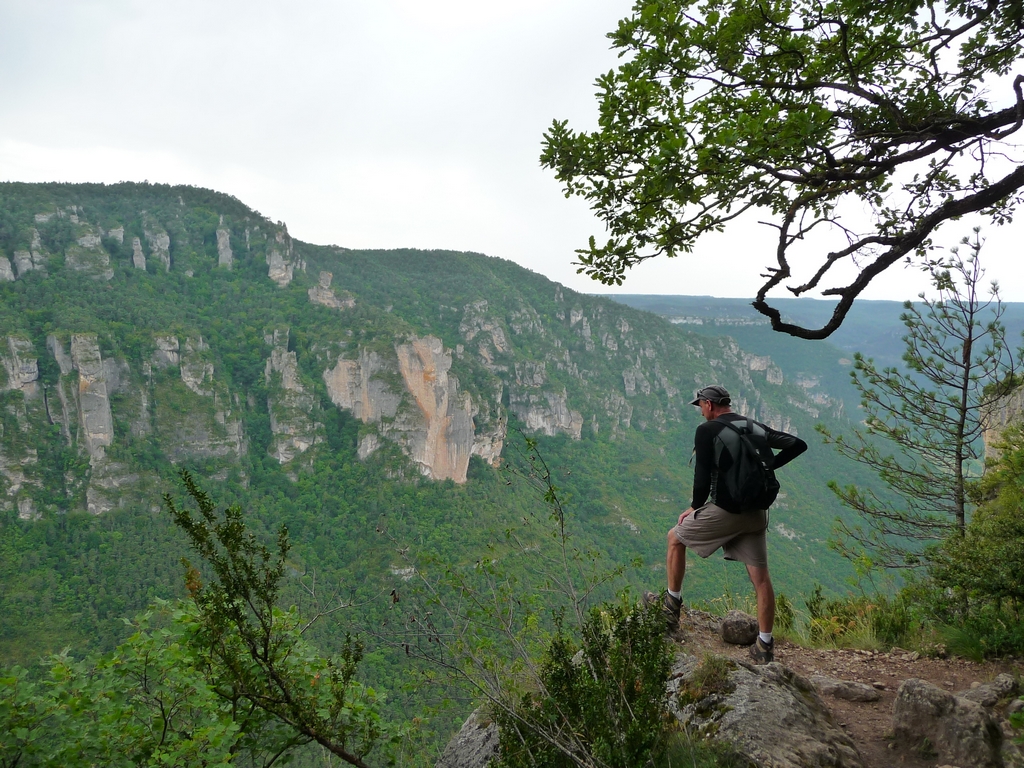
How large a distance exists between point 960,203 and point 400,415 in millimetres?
54642

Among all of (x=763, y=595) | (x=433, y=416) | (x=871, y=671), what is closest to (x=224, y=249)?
(x=433, y=416)

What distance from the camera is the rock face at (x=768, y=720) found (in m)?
2.19

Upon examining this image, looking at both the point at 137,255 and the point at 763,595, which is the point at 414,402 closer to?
the point at 137,255

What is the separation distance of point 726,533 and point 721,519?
0.34ft

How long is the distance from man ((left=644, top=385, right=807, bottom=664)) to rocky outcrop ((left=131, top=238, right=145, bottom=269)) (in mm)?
82557

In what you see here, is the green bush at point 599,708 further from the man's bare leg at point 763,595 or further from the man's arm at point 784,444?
the man's arm at point 784,444

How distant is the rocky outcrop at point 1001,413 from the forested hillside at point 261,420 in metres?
18.5

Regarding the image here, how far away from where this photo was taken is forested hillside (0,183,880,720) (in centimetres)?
4078

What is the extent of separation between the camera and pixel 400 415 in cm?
5541

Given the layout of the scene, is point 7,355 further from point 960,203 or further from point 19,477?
point 960,203

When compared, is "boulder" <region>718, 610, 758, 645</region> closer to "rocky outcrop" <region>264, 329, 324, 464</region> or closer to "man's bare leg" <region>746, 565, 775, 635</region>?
"man's bare leg" <region>746, 565, 775, 635</region>

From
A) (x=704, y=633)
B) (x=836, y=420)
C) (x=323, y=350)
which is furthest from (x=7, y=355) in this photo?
(x=836, y=420)

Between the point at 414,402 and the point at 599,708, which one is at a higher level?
the point at 599,708

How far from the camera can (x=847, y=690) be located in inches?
124
